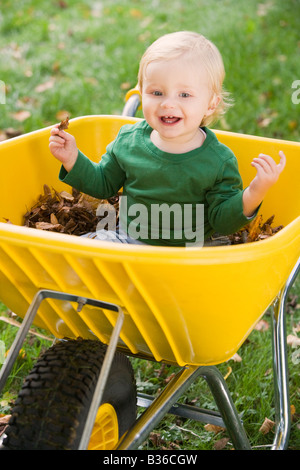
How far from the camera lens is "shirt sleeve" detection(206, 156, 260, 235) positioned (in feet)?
5.29

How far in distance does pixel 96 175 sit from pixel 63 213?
236mm

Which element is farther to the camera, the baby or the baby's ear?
the baby's ear

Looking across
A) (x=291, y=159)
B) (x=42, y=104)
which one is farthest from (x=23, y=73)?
(x=291, y=159)

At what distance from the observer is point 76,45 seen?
15.7 feet

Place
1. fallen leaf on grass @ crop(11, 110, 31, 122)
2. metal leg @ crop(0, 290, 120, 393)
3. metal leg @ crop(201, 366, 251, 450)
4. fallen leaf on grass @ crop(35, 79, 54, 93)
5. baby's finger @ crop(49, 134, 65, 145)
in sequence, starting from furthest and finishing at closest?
fallen leaf on grass @ crop(35, 79, 54, 93)
fallen leaf on grass @ crop(11, 110, 31, 122)
baby's finger @ crop(49, 134, 65, 145)
metal leg @ crop(201, 366, 251, 450)
metal leg @ crop(0, 290, 120, 393)

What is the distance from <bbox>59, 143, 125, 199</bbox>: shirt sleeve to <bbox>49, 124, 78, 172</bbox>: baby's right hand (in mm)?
33

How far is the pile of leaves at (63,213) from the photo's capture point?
1.93 meters

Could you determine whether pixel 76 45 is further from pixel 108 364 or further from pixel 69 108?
pixel 108 364

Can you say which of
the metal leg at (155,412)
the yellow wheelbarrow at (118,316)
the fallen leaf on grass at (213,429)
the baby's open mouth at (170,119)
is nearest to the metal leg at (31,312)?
the yellow wheelbarrow at (118,316)

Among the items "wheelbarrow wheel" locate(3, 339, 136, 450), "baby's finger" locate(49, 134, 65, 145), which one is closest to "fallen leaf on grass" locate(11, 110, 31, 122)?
"baby's finger" locate(49, 134, 65, 145)

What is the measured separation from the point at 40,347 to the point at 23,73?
261cm

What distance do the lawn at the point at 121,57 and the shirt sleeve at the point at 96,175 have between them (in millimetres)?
750

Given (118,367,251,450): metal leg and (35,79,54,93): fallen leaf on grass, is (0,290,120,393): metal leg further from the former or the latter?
(35,79,54,93): fallen leaf on grass

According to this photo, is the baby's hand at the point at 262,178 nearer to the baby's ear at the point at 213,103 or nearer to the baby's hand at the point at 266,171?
the baby's hand at the point at 266,171
